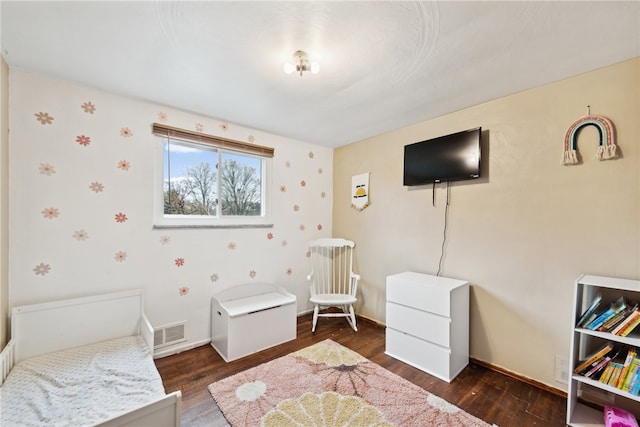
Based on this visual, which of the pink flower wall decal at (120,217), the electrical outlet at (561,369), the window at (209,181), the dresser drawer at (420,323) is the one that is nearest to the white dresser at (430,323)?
the dresser drawer at (420,323)

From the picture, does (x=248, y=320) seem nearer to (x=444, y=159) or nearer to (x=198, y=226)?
(x=198, y=226)

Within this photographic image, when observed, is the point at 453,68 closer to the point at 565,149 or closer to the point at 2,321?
the point at 565,149

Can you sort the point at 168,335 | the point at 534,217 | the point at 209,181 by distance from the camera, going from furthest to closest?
the point at 209,181 < the point at 168,335 < the point at 534,217

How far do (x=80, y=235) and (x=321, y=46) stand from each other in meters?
2.21

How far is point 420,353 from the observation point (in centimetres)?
221

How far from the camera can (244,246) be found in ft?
9.30

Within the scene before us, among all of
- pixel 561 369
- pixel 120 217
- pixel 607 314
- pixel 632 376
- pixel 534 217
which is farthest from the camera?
pixel 120 217

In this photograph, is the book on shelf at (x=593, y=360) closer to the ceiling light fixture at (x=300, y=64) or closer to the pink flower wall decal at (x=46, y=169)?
the ceiling light fixture at (x=300, y=64)

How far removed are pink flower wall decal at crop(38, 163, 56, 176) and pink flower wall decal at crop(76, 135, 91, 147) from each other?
0.25 m

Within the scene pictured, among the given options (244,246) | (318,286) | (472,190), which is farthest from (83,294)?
(472,190)

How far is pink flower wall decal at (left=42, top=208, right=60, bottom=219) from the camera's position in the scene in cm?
186

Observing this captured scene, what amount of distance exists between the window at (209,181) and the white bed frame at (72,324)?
2.29 ft

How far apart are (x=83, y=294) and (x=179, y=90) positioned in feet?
5.69

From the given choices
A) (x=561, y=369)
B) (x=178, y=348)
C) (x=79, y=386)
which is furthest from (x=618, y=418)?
(x=178, y=348)
